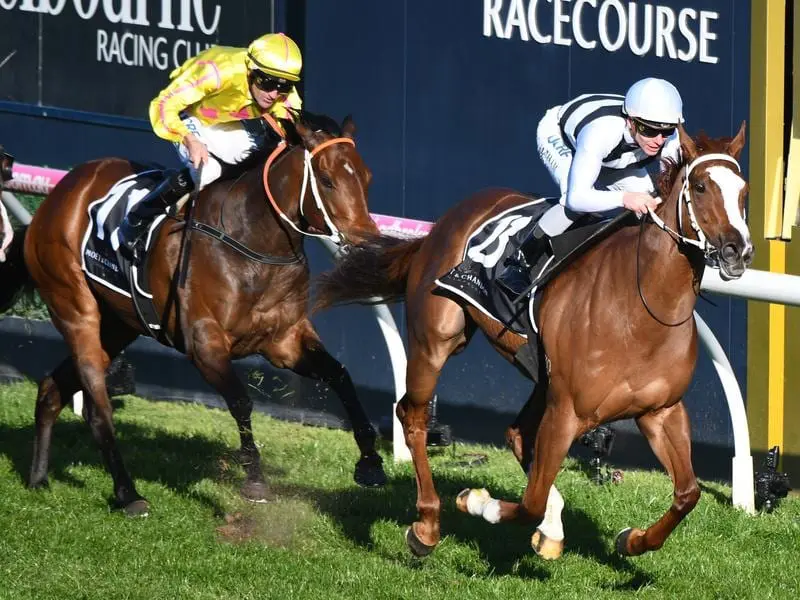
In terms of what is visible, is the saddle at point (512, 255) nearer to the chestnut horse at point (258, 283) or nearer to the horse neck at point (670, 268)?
the horse neck at point (670, 268)

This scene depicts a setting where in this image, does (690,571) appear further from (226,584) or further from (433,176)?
(433,176)

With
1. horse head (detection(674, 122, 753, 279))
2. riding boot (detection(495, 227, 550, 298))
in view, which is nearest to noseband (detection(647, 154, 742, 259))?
horse head (detection(674, 122, 753, 279))

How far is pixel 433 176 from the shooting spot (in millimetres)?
8453

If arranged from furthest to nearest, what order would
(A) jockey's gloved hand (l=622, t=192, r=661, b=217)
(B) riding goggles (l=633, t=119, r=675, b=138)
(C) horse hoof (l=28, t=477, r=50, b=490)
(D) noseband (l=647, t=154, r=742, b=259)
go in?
(C) horse hoof (l=28, t=477, r=50, b=490) → (B) riding goggles (l=633, t=119, r=675, b=138) → (A) jockey's gloved hand (l=622, t=192, r=661, b=217) → (D) noseband (l=647, t=154, r=742, b=259)

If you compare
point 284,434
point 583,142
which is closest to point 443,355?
point 583,142

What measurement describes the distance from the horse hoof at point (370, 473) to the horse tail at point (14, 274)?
2073mm

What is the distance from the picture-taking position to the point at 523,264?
19.5ft

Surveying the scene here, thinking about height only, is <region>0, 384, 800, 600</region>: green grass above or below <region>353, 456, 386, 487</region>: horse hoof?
below

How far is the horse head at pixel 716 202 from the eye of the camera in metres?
4.92

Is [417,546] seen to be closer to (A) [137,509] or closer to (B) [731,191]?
(A) [137,509]

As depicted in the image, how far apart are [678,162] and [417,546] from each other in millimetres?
1755

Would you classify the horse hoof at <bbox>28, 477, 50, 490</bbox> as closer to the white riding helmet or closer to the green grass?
the green grass

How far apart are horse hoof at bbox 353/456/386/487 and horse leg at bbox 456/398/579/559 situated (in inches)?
32.9

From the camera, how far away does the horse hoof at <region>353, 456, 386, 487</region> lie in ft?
21.3
